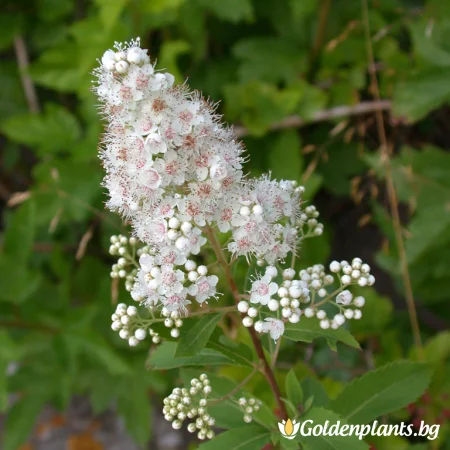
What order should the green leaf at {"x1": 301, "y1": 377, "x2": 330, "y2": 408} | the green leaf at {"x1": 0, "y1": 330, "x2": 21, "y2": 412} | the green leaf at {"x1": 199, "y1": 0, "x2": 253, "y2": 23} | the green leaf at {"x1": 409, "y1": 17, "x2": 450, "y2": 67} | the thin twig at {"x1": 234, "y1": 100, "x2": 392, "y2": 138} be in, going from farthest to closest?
the thin twig at {"x1": 234, "y1": 100, "x2": 392, "y2": 138}
the green leaf at {"x1": 199, "y1": 0, "x2": 253, "y2": 23}
the green leaf at {"x1": 409, "y1": 17, "x2": 450, "y2": 67}
the green leaf at {"x1": 0, "y1": 330, "x2": 21, "y2": 412}
the green leaf at {"x1": 301, "y1": 377, "x2": 330, "y2": 408}

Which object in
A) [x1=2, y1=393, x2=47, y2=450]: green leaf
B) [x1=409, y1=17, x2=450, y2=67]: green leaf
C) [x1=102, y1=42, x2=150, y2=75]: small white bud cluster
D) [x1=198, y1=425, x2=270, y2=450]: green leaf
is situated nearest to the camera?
[x1=102, y1=42, x2=150, y2=75]: small white bud cluster

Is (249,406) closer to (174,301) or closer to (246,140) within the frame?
(174,301)

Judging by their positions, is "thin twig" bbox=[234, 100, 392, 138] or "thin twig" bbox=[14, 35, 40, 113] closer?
"thin twig" bbox=[234, 100, 392, 138]

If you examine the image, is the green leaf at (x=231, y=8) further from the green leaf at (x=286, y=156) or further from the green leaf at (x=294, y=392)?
the green leaf at (x=294, y=392)

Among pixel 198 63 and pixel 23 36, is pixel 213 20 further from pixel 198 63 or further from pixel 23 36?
pixel 23 36

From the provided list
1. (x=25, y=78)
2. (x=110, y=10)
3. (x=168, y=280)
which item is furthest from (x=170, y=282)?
(x=25, y=78)

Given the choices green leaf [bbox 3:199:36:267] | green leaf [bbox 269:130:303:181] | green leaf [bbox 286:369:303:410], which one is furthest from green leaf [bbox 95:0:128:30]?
green leaf [bbox 286:369:303:410]

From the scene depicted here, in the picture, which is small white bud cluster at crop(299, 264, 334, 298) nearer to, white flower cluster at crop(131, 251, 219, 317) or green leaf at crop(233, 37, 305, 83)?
white flower cluster at crop(131, 251, 219, 317)
